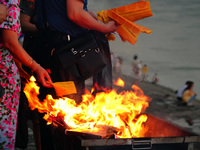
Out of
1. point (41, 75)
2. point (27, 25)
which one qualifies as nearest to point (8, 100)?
point (41, 75)

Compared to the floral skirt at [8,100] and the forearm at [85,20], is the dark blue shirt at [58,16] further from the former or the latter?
the floral skirt at [8,100]

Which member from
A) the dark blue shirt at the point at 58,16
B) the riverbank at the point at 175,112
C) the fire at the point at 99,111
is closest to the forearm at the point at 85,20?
the dark blue shirt at the point at 58,16

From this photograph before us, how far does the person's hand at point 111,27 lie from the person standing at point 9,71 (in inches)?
31.7

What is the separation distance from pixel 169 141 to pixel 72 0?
130 cm

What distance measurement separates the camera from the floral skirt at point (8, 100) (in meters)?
2.28

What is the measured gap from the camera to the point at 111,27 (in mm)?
2885

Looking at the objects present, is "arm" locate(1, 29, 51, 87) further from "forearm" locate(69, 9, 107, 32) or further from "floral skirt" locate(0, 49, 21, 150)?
"forearm" locate(69, 9, 107, 32)

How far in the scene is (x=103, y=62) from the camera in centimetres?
280

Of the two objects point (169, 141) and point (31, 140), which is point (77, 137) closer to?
point (169, 141)

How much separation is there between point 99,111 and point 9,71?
0.85 metres

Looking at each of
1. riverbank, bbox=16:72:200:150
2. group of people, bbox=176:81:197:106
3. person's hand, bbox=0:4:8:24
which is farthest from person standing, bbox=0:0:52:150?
group of people, bbox=176:81:197:106

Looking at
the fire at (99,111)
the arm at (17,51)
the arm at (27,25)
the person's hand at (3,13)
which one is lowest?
the fire at (99,111)

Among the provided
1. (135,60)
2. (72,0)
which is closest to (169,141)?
(72,0)

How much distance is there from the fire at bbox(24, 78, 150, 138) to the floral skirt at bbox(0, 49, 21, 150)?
0.21m
